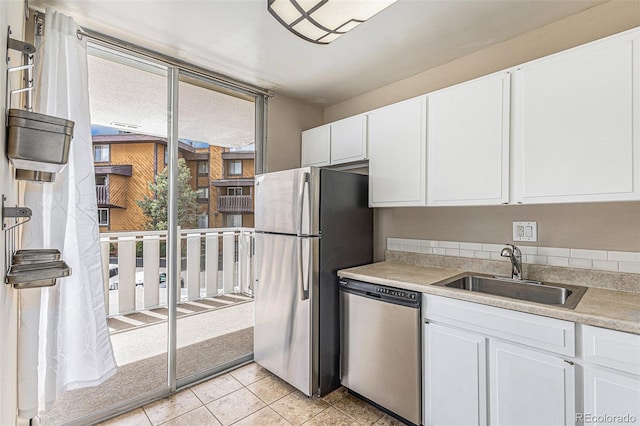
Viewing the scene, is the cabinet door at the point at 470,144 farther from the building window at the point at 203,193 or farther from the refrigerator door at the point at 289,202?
the building window at the point at 203,193

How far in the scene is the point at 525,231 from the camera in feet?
6.59

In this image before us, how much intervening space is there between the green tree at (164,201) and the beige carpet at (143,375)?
1.09m

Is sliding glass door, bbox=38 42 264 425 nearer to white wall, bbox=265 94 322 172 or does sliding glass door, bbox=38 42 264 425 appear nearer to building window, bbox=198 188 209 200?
building window, bbox=198 188 209 200

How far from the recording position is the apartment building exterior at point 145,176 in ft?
7.70

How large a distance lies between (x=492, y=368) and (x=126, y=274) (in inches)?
133

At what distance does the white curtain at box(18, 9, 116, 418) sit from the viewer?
1.65 m

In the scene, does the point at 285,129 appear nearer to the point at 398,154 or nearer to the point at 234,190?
the point at 234,190

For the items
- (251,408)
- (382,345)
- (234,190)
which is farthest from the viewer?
(234,190)

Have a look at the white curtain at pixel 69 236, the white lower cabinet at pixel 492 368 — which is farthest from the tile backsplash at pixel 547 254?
the white curtain at pixel 69 236

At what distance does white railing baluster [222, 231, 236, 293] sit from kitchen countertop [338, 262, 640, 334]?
157cm

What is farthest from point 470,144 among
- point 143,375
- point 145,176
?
point 143,375

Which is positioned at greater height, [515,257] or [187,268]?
[515,257]

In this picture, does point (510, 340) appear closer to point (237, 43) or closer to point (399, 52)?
point (399, 52)

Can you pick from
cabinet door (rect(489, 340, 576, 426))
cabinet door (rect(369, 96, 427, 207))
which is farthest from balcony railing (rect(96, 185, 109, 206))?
cabinet door (rect(489, 340, 576, 426))
